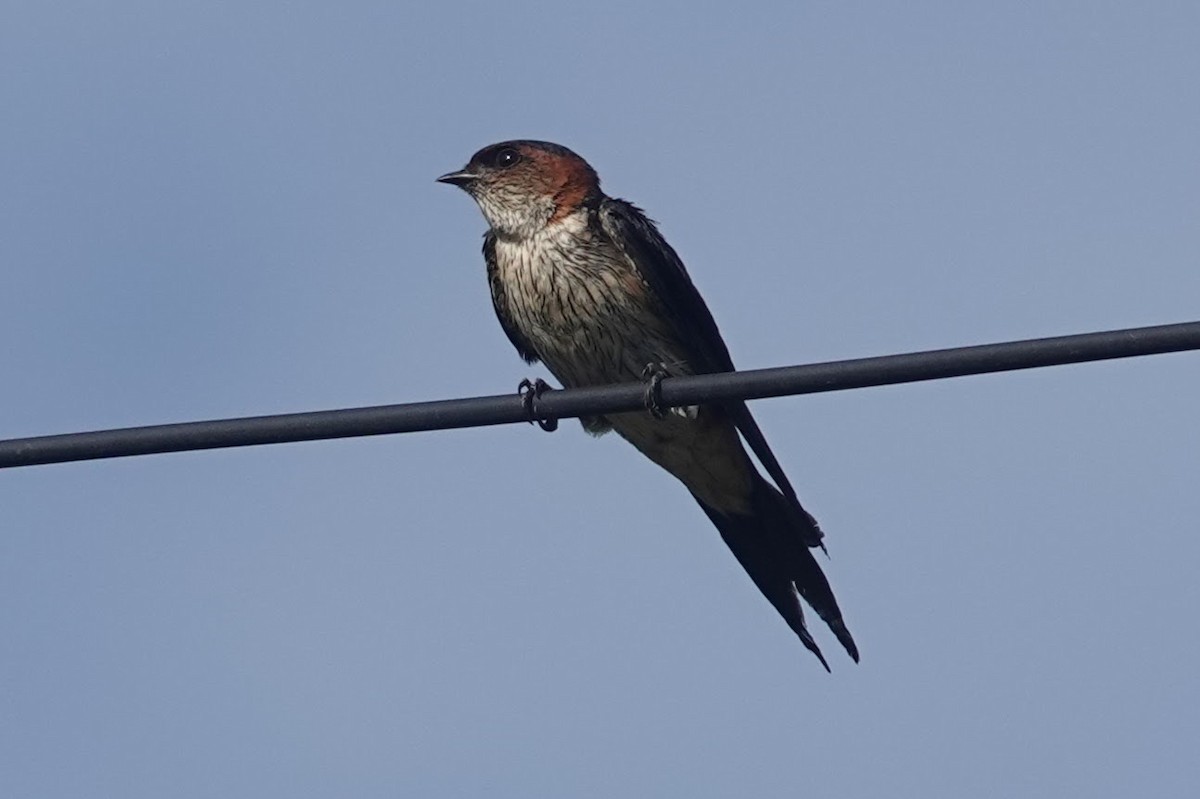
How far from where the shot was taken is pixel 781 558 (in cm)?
960

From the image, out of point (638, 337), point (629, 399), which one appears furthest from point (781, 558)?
point (629, 399)

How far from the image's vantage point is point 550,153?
10.1 m

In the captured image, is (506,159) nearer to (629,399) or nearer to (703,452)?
(703,452)

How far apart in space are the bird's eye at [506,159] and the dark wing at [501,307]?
382mm

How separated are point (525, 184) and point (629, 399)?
3394 millimetres

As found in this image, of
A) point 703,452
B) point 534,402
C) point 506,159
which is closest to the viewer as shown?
point 534,402

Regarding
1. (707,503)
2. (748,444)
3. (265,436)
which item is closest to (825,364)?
(265,436)

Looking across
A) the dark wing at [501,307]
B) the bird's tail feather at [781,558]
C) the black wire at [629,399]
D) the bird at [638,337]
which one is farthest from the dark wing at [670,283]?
the black wire at [629,399]

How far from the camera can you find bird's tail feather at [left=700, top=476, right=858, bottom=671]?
9.31m

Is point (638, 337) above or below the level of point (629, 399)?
above

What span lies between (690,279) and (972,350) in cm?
392

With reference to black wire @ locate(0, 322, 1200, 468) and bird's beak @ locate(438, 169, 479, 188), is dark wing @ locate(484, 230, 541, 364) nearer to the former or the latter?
bird's beak @ locate(438, 169, 479, 188)

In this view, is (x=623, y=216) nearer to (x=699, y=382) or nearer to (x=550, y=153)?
(x=550, y=153)

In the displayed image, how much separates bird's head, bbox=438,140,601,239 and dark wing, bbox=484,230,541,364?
0.09 m
